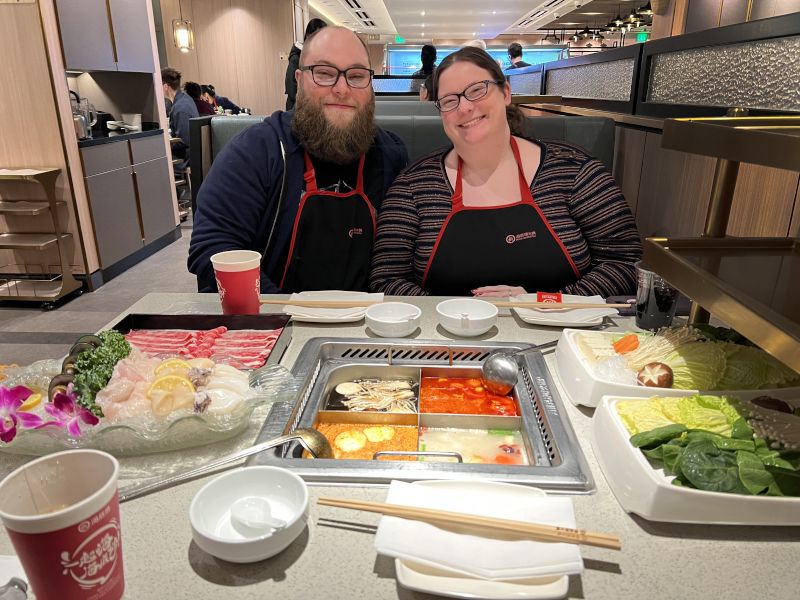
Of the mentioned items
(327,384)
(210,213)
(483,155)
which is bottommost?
(327,384)

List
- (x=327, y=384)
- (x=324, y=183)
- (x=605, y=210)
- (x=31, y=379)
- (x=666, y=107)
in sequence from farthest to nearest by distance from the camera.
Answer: (x=666, y=107), (x=324, y=183), (x=605, y=210), (x=327, y=384), (x=31, y=379)

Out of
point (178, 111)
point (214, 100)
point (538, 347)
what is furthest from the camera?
point (214, 100)

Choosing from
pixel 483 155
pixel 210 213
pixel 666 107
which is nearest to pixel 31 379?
pixel 210 213

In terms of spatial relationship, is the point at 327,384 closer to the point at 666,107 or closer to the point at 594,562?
the point at 594,562

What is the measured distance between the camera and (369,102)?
7.39ft

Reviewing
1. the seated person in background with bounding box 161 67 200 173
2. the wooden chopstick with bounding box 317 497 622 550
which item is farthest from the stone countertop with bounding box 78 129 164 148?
the wooden chopstick with bounding box 317 497 622 550

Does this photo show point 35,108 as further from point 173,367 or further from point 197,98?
point 173,367

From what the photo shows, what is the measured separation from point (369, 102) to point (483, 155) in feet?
1.79

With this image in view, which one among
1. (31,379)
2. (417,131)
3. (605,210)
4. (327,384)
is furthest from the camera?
(417,131)

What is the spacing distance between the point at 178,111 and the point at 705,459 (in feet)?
23.1

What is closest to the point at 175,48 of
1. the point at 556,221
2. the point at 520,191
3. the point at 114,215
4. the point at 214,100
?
the point at 214,100

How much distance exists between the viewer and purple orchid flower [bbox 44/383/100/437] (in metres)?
0.89

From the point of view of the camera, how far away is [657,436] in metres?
0.84

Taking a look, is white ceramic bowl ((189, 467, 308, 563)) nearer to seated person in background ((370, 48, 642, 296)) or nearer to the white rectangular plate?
the white rectangular plate
